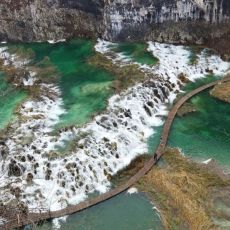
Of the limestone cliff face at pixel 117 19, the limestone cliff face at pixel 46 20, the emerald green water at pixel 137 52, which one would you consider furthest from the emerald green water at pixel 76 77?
the emerald green water at pixel 137 52

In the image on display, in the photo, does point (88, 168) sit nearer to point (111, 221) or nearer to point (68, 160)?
point (68, 160)

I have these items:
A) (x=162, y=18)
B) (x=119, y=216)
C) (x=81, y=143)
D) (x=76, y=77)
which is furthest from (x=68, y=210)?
(x=162, y=18)

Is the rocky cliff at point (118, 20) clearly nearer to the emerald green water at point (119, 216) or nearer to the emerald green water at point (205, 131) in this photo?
the emerald green water at point (205, 131)

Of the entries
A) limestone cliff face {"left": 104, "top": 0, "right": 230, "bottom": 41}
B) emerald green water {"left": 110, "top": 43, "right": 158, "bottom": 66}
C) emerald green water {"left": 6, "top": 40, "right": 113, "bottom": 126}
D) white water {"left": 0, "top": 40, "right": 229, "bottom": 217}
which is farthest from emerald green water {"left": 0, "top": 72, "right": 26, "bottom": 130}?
limestone cliff face {"left": 104, "top": 0, "right": 230, "bottom": 41}

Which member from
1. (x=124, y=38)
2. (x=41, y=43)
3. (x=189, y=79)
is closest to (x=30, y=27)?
(x=41, y=43)

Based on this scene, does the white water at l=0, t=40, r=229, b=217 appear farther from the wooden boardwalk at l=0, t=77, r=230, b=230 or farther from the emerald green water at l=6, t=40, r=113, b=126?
the emerald green water at l=6, t=40, r=113, b=126

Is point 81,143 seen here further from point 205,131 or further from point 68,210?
point 205,131
